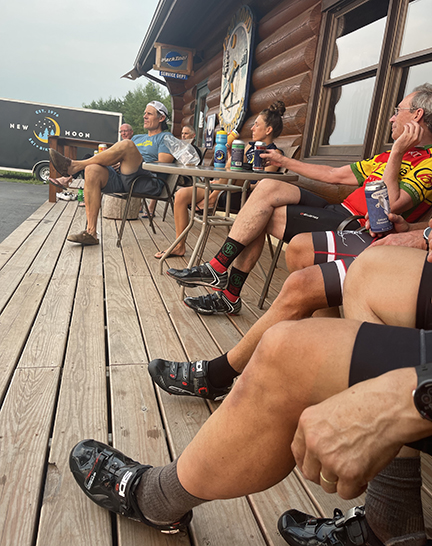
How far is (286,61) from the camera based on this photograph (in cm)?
376

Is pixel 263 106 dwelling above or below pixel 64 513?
above

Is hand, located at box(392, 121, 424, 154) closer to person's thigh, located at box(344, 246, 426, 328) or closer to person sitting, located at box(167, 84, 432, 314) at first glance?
person sitting, located at box(167, 84, 432, 314)

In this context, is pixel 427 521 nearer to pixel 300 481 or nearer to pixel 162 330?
pixel 300 481

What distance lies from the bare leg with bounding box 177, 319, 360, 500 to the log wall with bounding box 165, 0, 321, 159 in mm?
3270

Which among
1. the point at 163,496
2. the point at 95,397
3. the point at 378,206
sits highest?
the point at 378,206

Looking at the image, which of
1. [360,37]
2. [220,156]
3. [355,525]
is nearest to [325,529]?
[355,525]

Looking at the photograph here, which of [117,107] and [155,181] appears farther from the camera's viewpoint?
[117,107]

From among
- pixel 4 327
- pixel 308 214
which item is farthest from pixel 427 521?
pixel 4 327

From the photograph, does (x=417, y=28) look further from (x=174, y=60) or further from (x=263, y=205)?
(x=174, y=60)

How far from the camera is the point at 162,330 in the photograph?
1.94m

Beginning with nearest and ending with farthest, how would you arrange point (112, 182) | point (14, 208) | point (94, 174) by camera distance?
point (94, 174)
point (112, 182)
point (14, 208)

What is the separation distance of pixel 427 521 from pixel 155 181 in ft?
11.0

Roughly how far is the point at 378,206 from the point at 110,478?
1057mm

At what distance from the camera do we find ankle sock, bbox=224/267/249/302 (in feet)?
6.61
